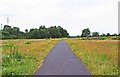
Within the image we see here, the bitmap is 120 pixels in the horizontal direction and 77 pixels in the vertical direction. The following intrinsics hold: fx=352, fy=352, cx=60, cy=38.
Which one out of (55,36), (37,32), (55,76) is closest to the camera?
(55,76)

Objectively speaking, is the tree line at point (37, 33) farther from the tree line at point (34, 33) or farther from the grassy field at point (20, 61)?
the grassy field at point (20, 61)

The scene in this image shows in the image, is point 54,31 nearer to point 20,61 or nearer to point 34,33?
point 34,33

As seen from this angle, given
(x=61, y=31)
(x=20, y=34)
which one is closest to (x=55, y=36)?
(x=61, y=31)

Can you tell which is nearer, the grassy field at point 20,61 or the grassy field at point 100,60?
the grassy field at point 20,61

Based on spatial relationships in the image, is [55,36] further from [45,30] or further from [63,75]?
[63,75]

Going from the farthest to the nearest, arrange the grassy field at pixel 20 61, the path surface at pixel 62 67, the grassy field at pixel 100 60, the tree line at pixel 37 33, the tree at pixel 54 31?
the tree at pixel 54 31 → the tree line at pixel 37 33 → the grassy field at pixel 100 60 → the grassy field at pixel 20 61 → the path surface at pixel 62 67

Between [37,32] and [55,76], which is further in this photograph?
[37,32]

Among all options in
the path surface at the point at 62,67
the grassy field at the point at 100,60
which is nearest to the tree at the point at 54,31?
the grassy field at the point at 100,60

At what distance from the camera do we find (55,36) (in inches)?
6973

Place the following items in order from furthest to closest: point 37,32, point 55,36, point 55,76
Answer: point 55,36, point 37,32, point 55,76

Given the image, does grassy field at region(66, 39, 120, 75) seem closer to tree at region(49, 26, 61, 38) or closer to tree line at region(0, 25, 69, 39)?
tree line at region(0, 25, 69, 39)

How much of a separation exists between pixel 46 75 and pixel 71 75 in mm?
946

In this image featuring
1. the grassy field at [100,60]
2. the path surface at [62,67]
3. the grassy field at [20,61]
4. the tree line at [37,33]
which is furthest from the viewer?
the tree line at [37,33]

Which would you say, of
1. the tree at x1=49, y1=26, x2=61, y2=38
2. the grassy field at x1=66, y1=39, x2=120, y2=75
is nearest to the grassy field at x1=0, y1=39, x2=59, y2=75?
the grassy field at x1=66, y1=39, x2=120, y2=75
